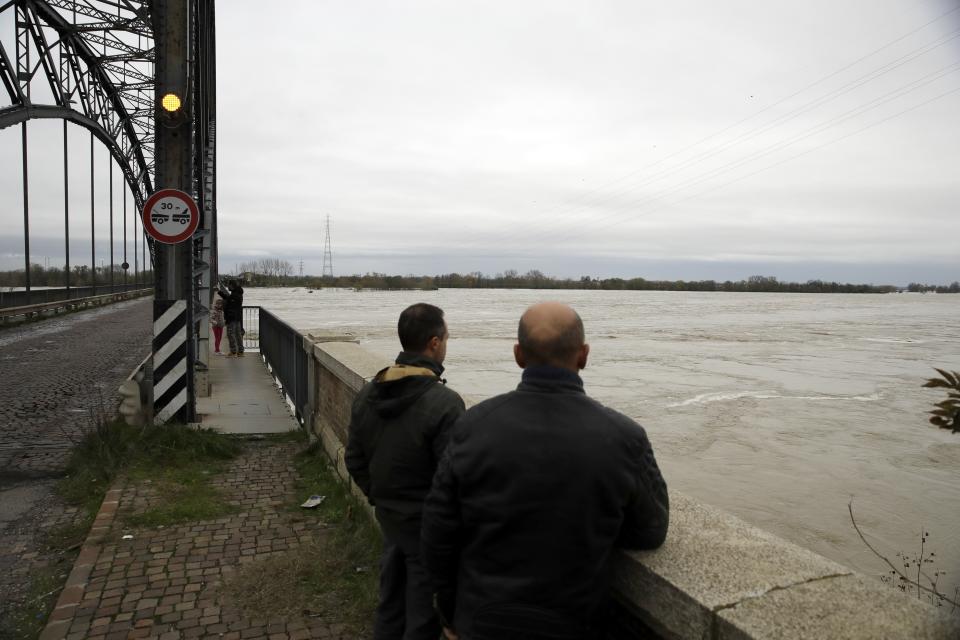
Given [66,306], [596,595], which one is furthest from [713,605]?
[66,306]

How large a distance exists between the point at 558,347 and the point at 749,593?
830mm

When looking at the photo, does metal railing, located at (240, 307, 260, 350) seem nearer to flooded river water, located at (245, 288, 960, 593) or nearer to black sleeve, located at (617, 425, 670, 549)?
flooded river water, located at (245, 288, 960, 593)

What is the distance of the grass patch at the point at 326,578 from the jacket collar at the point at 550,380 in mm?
2289

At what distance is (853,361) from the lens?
83.9 feet

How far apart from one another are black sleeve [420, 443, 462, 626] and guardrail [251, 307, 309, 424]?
6089mm

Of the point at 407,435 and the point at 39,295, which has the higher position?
the point at 407,435

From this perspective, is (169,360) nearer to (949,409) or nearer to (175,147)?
(175,147)

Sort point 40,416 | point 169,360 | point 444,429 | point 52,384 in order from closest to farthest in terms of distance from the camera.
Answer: point 444,429 < point 169,360 < point 40,416 < point 52,384

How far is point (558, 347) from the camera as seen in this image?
6.65ft

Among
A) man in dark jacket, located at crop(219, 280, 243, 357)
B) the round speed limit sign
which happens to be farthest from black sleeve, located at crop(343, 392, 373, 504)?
man in dark jacket, located at crop(219, 280, 243, 357)

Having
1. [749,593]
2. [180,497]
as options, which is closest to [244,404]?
[180,497]

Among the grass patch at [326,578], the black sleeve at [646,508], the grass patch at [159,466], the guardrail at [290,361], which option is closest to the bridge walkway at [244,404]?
the guardrail at [290,361]

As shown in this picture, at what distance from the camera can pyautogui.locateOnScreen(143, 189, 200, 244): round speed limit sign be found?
7.59 metres

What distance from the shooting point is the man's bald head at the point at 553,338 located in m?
2.03
